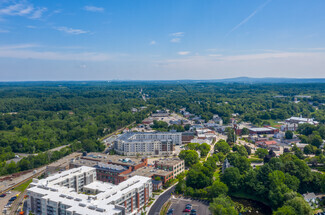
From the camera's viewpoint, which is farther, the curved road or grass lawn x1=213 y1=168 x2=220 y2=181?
grass lawn x1=213 y1=168 x2=220 y2=181

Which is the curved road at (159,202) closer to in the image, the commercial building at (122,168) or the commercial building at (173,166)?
the commercial building at (122,168)

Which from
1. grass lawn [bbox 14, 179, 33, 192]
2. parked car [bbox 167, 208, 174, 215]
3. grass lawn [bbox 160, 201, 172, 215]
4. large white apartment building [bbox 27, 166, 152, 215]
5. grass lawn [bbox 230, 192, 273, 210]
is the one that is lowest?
grass lawn [bbox 14, 179, 33, 192]

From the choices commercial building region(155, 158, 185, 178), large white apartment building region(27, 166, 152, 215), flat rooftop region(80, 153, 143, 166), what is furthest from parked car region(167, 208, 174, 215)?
flat rooftop region(80, 153, 143, 166)

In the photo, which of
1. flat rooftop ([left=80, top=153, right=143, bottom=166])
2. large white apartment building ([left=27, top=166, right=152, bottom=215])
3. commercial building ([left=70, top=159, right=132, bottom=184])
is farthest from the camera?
flat rooftop ([left=80, top=153, right=143, bottom=166])

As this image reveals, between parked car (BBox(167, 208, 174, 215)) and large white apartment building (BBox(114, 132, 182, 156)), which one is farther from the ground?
large white apartment building (BBox(114, 132, 182, 156))

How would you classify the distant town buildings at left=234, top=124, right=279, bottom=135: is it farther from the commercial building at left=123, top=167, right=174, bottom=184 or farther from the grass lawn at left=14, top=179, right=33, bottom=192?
the grass lawn at left=14, top=179, right=33, bottom=192

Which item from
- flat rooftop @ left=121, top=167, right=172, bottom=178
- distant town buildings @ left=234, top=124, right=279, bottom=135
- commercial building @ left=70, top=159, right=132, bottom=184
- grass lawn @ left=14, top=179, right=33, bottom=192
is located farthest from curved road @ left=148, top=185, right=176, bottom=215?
distant town buildings @ left=234, top=124, right=279, bottom=135

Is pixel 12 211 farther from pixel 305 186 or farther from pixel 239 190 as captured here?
pixel 305 186

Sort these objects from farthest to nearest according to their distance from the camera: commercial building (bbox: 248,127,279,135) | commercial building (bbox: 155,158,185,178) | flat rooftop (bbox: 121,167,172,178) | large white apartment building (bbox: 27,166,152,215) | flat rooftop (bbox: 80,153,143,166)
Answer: commercial building (bbox: 248,127,279,135) < flat rooftop (bbox: 80,153,143,166) < commercial building (bbox: 155,158,185,178) < flat rooftop (bbox: 121,167,172,178) < large white apartment building (bbox: 27,166,152,215)

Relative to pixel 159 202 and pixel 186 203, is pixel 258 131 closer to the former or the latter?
pixel 186 203

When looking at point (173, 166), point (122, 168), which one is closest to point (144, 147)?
point (173, 166)
